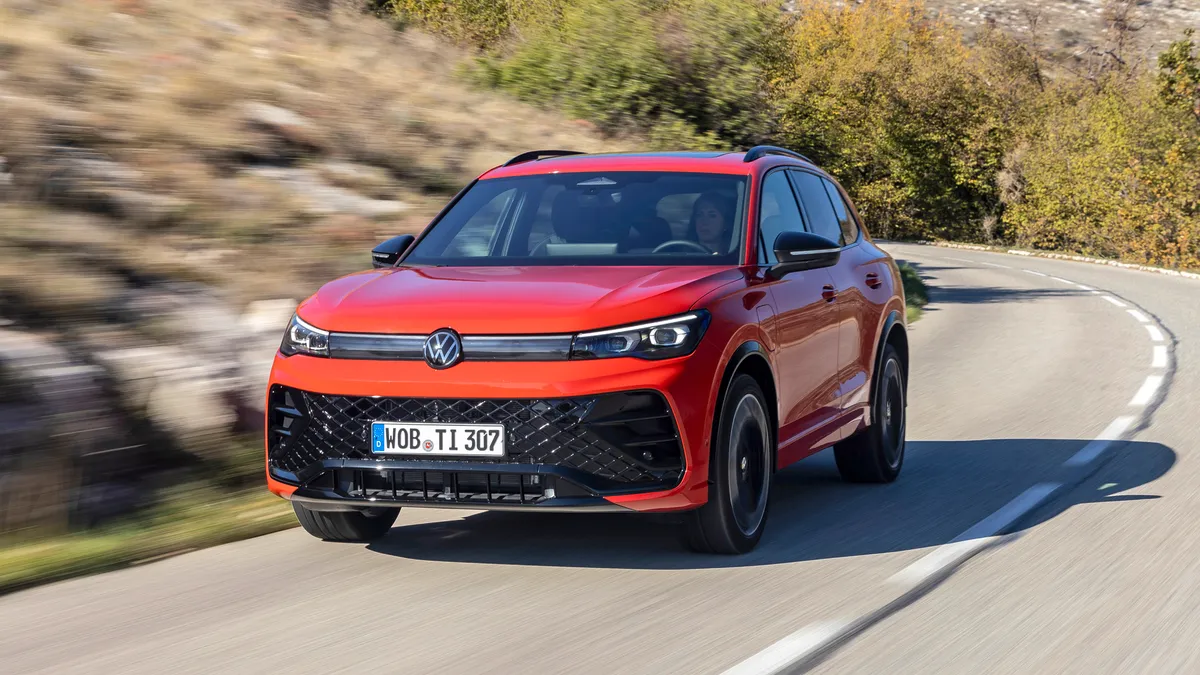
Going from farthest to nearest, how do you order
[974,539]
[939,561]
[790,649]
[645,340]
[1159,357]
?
[1159,357] → [974,539] → [939,561] → [645,340] → [790,649]

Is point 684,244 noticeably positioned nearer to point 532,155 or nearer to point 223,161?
point 532,155

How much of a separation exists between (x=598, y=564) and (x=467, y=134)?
11497mm

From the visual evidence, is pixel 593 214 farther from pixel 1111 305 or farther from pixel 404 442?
pixel 1111 305

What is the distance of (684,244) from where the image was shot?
21.1 feet

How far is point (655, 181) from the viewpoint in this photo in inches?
268

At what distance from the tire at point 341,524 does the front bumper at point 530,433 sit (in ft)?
2.20

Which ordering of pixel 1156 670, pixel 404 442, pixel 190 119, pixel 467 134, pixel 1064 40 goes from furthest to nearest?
pixel 1064 40, pixel 467 134, pixel 190 119, pixel 404 442, pixel 1156 670

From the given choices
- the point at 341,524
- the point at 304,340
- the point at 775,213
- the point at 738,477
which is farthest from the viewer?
the point at 775,213

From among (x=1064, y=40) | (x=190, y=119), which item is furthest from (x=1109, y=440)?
(x=1064, y=40)

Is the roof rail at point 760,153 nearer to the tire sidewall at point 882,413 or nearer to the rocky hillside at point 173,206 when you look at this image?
the tire sidewall at point 882,413

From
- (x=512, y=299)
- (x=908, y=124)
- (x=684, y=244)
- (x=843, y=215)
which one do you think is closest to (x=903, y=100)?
(x=908, y=124)

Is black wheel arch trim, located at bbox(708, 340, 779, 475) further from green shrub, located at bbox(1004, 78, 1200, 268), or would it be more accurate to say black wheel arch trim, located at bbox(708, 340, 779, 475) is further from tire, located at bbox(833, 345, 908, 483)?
green shrub, located at bbox(1004, 78, 1200, 268)

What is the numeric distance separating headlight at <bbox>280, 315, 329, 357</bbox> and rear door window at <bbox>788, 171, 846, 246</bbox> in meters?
2.81

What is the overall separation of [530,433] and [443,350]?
44 cm
